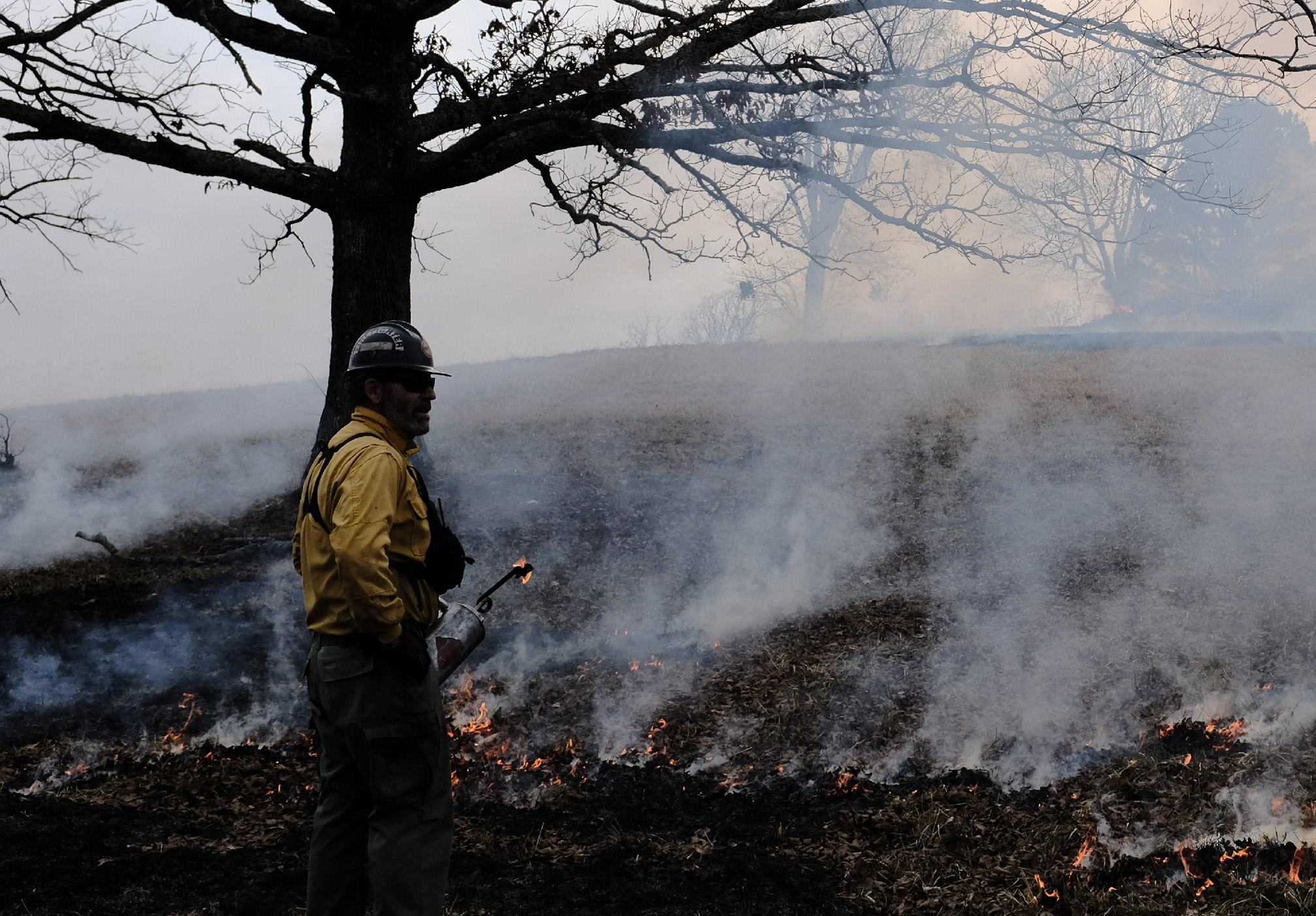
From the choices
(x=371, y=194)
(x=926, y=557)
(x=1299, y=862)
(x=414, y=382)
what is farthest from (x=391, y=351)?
(x=371, y=194)

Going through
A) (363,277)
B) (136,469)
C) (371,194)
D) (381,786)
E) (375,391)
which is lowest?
(381,786)

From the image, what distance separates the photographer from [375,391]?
3.64m

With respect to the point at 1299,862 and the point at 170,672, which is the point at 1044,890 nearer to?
the point at 1299,862

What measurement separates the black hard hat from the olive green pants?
1070 mm

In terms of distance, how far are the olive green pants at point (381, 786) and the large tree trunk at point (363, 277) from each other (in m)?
6.76

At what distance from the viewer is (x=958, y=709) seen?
6.16m

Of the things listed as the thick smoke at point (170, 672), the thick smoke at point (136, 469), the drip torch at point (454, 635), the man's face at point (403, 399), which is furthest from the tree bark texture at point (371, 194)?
the man's face at point (403, 399)

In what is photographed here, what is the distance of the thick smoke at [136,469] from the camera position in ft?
38.3

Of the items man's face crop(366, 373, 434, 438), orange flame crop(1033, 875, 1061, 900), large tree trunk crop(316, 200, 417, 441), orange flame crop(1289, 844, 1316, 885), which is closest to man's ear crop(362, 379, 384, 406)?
man's face crop(366, 373, 434, 438)

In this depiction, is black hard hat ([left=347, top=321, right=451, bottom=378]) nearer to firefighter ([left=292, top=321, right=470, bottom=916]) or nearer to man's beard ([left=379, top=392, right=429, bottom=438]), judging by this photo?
firefighter ([left=292, top=321, right=470, bottom=916])

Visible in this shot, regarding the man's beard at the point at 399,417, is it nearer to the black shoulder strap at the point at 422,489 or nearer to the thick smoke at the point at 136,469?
the black shoulder strap at the point at 422,489

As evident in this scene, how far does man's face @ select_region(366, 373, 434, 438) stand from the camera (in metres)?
3.65

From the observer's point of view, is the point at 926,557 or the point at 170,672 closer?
the point at 170,672

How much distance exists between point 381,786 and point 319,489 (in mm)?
1092
